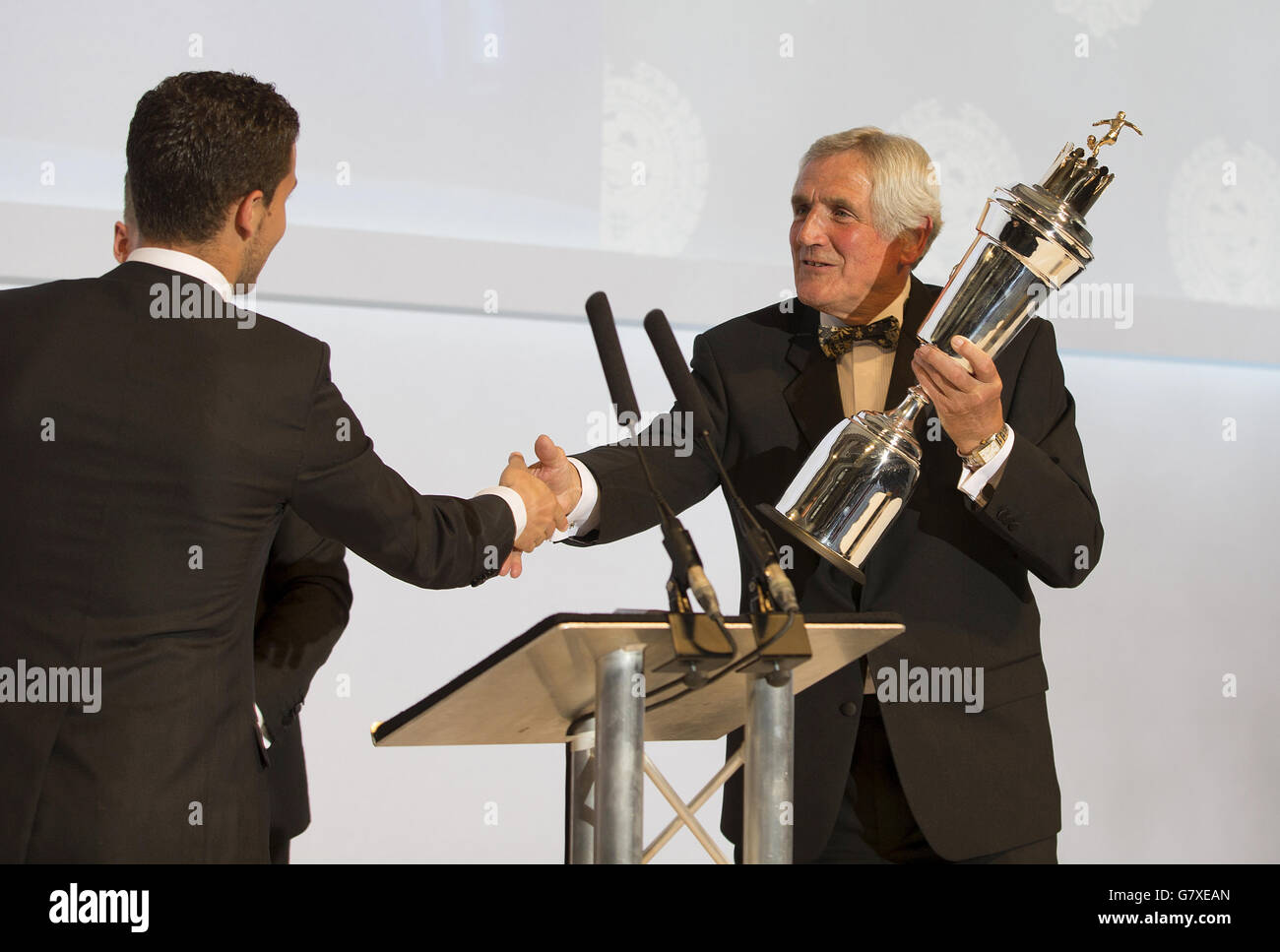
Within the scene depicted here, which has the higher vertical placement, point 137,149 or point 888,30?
point 888,30

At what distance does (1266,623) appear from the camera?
4.40 metres

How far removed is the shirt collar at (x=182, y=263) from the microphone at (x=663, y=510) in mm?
499

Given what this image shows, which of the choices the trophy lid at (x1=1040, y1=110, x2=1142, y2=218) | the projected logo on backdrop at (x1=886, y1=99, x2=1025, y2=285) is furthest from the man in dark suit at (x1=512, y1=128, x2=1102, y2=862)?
the projected logo on backdrop at (x1=886, y1=99, x2=1025, y2=285)

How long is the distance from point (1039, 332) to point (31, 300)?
158cm

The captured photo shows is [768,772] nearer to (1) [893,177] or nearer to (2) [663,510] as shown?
(2) [663,510]

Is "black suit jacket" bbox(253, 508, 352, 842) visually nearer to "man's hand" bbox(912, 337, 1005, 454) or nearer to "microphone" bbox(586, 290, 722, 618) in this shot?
"microphone" bbox(586, 290, 722, 618)

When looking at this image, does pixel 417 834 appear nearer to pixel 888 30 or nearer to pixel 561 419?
pixel 561 419

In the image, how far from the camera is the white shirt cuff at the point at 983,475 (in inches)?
79.5

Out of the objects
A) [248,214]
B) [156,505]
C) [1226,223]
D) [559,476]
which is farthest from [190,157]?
[1226,223]

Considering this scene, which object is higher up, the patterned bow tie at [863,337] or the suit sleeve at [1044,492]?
the patterned bow tie at [863,337]

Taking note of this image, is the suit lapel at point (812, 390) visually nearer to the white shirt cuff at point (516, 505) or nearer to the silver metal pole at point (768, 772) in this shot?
the white shirt cuff at point (516, 505)

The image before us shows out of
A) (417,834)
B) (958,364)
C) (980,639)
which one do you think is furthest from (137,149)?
(417,834)

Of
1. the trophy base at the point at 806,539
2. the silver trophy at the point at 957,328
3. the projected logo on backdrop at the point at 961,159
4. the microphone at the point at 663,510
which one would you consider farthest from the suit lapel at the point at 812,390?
the projected logo on backdrop at the point at 961,159
